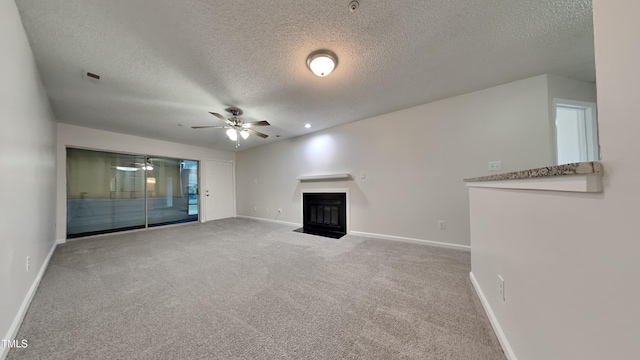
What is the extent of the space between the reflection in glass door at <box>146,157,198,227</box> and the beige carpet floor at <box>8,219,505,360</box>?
6.82ft

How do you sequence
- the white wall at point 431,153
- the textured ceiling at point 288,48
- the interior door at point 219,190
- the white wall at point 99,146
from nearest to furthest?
the textured ceiling at point 288,48
the white wall at point 431,153
the white wall at point 99,146
the interior door at point 219,190

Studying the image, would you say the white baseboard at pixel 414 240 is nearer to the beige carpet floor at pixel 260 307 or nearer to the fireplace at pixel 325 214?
the beige carpet floor at pixel 260 307

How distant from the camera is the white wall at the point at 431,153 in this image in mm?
2389

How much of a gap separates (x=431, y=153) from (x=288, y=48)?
8.34 ft

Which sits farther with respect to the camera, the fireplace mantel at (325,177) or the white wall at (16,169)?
the fireplace mantel at (325,177)

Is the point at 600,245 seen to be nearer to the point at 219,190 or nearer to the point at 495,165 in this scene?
→ the point at 495,165

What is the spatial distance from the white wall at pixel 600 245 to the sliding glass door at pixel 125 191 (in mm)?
6427

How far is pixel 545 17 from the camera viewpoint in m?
1.50

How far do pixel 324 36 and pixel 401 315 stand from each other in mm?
2393

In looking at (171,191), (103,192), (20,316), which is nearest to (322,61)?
(20,316)

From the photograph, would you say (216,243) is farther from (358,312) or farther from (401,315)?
(401,315)

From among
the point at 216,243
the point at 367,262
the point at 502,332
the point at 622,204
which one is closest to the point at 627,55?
the point at 622,204

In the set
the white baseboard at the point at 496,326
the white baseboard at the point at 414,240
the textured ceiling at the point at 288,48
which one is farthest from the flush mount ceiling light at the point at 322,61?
the white baseboard at the point at 414,240

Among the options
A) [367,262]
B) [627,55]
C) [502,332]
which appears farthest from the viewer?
[367,262]
